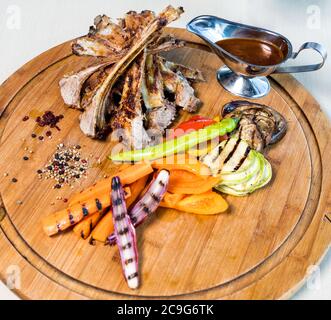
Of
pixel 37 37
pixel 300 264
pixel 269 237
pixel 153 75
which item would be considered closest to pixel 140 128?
pixel 153 75

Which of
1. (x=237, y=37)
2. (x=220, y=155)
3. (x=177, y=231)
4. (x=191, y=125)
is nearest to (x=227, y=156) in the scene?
(x=220, y=155)

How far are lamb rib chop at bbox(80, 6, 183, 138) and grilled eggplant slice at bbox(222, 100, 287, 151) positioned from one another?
79cm

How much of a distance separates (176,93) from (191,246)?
Result: 47.1 inches

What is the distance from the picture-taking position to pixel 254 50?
4.38 meters

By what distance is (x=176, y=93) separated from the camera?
4.14 metres

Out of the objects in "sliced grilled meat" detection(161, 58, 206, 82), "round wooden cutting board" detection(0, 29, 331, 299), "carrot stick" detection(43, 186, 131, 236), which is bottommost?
"round wooden cutting board" detection(0, 29, 331, 299)

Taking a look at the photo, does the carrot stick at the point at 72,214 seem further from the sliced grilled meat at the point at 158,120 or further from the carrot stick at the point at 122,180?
the sliced grilled meat at the point at 158,120

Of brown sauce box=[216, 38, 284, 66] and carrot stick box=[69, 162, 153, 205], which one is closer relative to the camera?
carrot stick box=[69, 162, 153, 205]

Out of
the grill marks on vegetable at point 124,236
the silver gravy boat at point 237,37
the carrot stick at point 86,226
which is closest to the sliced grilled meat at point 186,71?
the silver gravy boat at point 237,37

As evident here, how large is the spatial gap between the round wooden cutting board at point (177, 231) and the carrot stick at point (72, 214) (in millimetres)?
74

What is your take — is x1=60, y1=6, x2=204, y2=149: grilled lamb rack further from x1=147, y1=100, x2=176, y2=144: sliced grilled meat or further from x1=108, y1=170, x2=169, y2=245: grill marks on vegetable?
x1=108, y1=170, x2=169, y2=245: grill marks on vegetable

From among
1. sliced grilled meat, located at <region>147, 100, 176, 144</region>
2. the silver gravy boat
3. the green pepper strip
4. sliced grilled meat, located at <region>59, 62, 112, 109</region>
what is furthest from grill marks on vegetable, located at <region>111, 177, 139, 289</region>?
the silver gravy boat

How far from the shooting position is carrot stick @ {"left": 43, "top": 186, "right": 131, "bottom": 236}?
11.3ft
